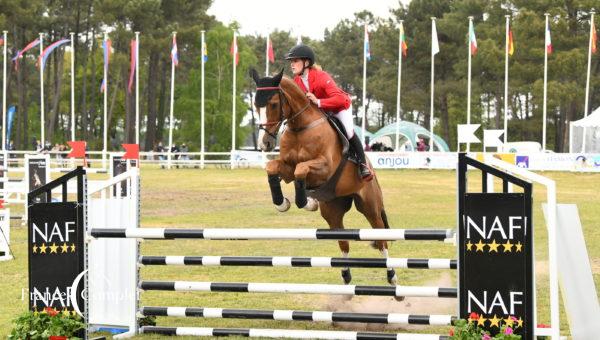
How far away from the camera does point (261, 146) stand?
7383mm

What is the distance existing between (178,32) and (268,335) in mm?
58432

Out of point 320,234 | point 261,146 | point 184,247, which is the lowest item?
point 184,247

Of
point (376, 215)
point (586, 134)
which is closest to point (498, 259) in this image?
point (376, 215)

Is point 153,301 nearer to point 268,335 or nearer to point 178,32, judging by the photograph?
point 268,335

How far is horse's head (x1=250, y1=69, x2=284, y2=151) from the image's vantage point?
24.4ft

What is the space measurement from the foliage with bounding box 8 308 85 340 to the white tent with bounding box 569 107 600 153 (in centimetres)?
4073

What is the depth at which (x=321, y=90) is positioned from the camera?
8.41 metres

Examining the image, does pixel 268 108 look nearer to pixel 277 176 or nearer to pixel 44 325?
pixel 277 176

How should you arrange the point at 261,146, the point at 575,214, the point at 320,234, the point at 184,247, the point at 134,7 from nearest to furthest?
the point at 575,214
the point at 320,234
the point at 261,146
the point at 184,247
the point at 134,7

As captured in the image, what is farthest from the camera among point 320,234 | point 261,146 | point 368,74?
point 368,74

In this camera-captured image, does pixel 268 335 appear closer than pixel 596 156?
Yes

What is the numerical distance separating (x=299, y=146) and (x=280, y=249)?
6.13 meters

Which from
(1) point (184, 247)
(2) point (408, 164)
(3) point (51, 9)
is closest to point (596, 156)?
(2) point (408, 164)

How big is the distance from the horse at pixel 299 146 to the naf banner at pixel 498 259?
215 cm
